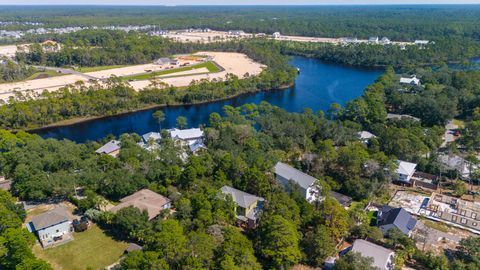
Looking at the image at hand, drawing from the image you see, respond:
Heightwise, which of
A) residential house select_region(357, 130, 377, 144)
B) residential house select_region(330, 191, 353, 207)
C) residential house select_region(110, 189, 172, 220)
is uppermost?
residential house select_region(357, 130, 377, 144)

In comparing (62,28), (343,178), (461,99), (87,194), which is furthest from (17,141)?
(62,28)

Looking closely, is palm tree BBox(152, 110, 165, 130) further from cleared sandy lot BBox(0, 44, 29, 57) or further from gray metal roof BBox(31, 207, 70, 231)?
cleared sandy lot BBox(0, 44, 29, 57)

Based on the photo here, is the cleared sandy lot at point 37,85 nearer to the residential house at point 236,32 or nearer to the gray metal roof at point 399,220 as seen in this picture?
the gray metal roof at point 399,220

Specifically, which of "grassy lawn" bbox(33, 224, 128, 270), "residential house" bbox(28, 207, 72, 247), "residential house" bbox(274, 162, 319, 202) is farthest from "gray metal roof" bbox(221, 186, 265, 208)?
"residential house" bbox(28, 207, 72, 247)

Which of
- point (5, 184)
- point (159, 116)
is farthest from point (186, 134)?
point (5, 184)

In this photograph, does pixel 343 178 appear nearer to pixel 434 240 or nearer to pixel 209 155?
pixel 434 240

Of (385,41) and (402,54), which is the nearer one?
(402,54)

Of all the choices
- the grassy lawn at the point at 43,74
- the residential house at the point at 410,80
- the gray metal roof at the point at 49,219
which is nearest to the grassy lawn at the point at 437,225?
the gray metal roof at the point at 49,219

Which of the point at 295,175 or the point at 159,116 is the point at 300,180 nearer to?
the point at 295,175
